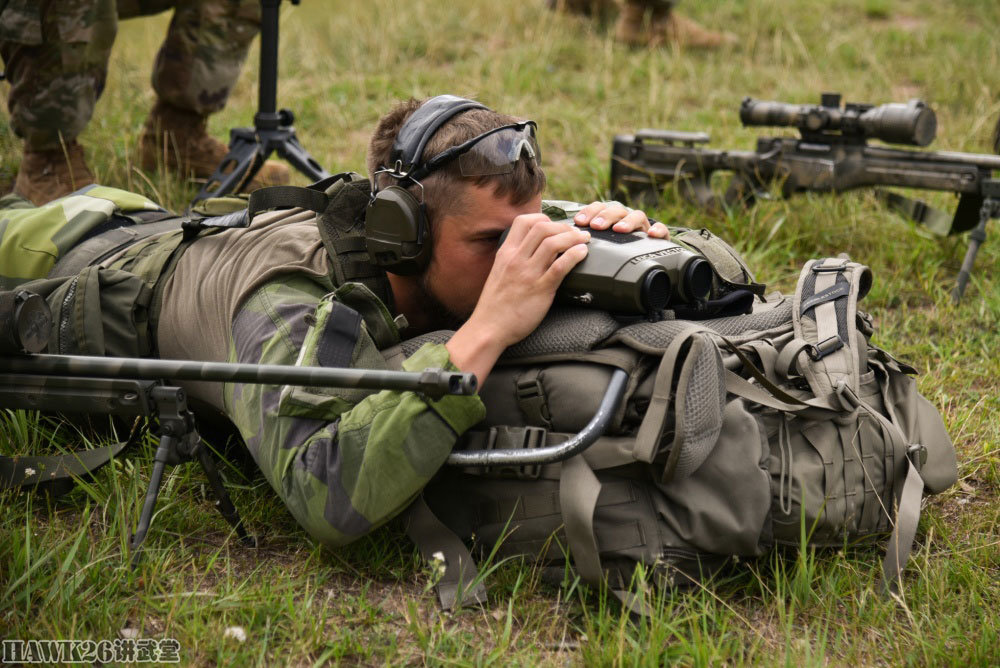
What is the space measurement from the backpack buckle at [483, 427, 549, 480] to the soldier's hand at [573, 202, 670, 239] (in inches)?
26.3

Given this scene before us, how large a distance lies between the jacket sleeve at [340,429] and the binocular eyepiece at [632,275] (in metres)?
0.45

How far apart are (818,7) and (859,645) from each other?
8.88 meters

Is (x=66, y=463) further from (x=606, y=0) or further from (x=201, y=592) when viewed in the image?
(x=606, y=0)

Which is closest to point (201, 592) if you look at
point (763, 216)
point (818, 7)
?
point (763, 216)

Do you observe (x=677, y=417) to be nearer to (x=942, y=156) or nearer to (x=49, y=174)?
(x=942, y=156)

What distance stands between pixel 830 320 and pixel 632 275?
2.42 feet

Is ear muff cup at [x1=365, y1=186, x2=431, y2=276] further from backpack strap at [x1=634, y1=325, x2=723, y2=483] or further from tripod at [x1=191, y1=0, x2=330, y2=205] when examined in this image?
tripod at [x1=191, y1=0, x2=330, y2=205]

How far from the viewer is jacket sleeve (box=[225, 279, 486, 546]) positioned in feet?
8.41

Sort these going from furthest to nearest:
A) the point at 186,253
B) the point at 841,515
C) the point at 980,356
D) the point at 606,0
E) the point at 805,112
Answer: the point at 606,0 < the point at 805,112 < the point at 980,356 < the point at 186,253 < the point at 841,515

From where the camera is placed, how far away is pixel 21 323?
8.44 feet

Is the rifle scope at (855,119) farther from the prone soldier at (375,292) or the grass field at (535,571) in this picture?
the prone soldier at (375,292)

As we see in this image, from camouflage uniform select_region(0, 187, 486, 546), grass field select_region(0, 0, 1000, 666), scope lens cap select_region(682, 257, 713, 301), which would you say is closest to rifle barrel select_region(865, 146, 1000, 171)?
grass field select_region(0, 0, 1000, 666)

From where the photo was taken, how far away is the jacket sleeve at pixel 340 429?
2.56 meters

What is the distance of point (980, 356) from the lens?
14.5 feet
